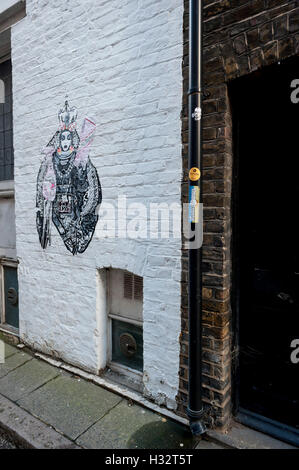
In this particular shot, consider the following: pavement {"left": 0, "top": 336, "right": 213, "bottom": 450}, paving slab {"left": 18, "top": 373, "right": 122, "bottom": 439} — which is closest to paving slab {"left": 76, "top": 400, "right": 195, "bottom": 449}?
pavement {"left": 0, "top": 336, "right": 213, "bottom": 450}

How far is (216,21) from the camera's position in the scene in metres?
2.14

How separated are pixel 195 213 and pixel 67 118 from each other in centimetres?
217

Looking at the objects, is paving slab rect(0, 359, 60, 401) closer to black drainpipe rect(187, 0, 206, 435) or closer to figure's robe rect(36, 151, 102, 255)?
figure's robe rect(36, 151, 102, 255)

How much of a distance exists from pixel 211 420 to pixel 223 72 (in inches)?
112

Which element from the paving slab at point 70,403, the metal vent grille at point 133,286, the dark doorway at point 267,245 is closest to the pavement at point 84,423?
the paving slab at point 70,403

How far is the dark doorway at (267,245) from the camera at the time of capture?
7.10ft

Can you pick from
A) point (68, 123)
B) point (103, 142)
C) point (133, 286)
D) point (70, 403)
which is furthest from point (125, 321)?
point (68, 123)

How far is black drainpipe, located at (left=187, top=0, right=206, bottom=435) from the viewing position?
2020mm

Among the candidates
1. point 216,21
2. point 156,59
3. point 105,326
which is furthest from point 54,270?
point 216,21

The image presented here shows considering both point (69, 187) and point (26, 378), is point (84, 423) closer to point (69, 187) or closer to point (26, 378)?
point (26, 378)

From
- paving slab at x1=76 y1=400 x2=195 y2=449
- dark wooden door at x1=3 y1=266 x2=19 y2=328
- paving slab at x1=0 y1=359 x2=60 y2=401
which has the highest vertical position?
dark wooden door at x1=3 y1=266 x2=19 y2=328

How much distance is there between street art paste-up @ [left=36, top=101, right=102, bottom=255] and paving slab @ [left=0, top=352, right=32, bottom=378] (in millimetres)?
1530

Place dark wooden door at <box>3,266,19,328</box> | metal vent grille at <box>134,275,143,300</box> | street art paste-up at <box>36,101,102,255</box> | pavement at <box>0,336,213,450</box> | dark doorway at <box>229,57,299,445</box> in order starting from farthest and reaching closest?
dark wooden door at <box>3,266,19,328</box>, street art paste-up at <box>36,101,102,255</box>, metal vent grille at <box>134,275,143,300</box>, pavement at <box>0,336,213,450</box>, dark doorway at <box>229,57,299,445</box>

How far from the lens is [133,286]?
3049 millimetres
